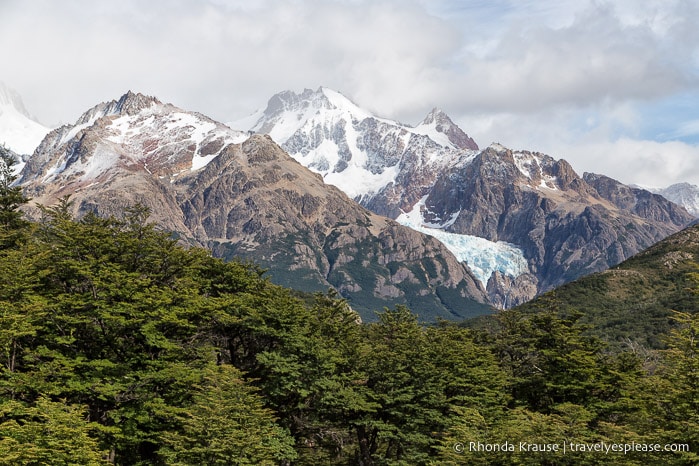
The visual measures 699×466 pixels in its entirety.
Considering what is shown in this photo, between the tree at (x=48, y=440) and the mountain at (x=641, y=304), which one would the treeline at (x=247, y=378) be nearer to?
the tree at (x=48, y=440)

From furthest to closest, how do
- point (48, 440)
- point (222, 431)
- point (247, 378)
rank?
point (247, 378) < point (222, 431) < point (48, 440)

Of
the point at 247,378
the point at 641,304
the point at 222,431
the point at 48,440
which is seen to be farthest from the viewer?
the point at 641,304

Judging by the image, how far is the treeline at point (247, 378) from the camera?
34781mm

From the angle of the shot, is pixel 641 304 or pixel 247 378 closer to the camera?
pixel 247 378

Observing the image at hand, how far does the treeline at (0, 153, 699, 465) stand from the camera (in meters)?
34.8

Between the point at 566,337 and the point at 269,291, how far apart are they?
1133 inches

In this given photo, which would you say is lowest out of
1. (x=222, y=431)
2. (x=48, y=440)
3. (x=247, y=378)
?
(x=48, y=440)

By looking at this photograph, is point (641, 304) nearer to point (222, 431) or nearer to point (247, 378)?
point (247, 378)

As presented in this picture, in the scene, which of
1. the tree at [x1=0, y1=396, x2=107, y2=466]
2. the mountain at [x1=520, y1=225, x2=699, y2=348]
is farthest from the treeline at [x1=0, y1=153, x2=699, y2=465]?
the mountain at [x1=520, y1=225, x2=699, y2=348]

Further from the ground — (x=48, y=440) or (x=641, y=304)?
(x=641, y=304)

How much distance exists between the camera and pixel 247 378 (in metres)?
50.8

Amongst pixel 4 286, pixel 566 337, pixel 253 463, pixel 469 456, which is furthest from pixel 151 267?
pixel 566 337

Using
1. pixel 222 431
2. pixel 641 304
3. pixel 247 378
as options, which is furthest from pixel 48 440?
pixel 641 304

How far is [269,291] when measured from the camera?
60.7 m
